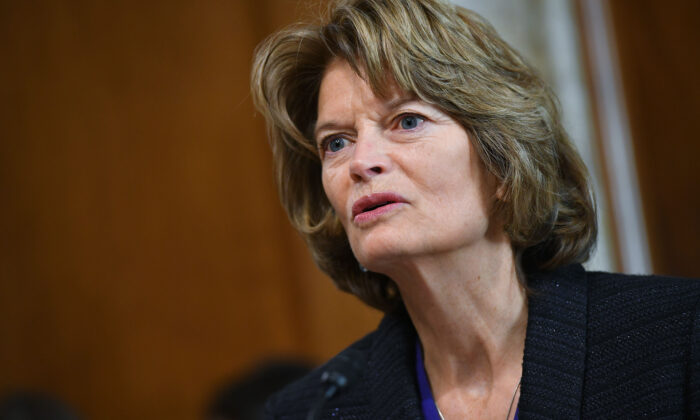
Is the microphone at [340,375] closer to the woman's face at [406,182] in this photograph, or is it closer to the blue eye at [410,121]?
the woman's face at [406,182]

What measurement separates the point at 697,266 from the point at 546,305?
8.18 feet

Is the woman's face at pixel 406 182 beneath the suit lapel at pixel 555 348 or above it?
above

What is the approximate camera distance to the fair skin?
1.67 metres

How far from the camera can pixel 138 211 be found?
4617mm

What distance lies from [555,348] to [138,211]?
340cm

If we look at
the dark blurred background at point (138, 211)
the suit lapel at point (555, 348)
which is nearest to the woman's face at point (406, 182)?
the suit lapel at point (555, 348)

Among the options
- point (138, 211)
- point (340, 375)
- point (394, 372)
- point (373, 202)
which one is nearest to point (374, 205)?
point (373, 202)

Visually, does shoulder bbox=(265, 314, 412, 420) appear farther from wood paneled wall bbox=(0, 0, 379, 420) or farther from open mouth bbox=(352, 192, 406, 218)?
wood paneled wall bbox=(0, 0, 379, 420)

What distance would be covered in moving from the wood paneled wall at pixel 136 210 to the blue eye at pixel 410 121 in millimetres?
2861

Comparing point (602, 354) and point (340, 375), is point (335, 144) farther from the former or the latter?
point (602, 354)

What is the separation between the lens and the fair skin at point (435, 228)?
1.67 m

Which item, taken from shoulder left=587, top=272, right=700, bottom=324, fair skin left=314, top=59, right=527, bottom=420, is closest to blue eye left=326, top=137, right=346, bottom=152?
fair skin left=314, top=59, right=527, bottom=420

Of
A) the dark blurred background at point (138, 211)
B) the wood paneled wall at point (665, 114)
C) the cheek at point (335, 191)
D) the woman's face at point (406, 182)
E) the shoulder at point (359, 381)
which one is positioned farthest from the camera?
the dark blurred background at point (138, 211)

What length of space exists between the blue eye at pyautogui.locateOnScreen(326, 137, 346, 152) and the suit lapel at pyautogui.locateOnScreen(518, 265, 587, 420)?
1.85ft
